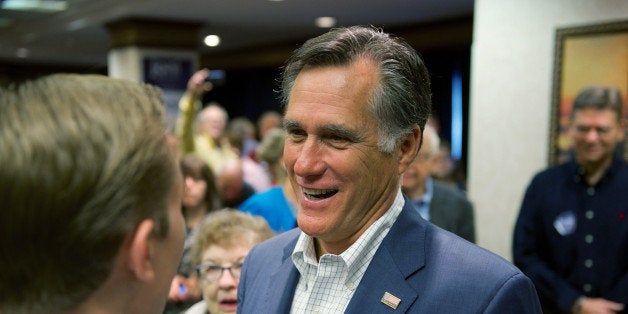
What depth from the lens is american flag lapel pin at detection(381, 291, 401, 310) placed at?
4.28ft

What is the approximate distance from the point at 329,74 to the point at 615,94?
1.91 meters

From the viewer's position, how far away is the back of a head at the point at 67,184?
73cm

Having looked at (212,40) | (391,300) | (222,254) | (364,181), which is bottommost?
(222,254)

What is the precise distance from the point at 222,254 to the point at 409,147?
3.16 ft

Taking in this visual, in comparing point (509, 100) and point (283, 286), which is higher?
point (509, 100)

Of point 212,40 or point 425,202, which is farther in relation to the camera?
point 212,40

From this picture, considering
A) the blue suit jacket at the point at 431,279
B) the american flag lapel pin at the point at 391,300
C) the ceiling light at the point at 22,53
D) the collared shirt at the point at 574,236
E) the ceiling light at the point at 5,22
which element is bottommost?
the collared shirt at the point at 574,236

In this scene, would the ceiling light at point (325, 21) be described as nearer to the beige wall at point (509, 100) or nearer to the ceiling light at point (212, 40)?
the ceiling light at point (212, 40)

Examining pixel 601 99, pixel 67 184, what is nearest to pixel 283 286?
pixel 67 184

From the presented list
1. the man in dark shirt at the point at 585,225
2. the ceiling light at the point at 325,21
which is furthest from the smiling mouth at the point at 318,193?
the ceiling light at the point at 325,21

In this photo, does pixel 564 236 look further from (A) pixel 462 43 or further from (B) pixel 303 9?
(A) pixel 462 43

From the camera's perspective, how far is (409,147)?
4.79ft

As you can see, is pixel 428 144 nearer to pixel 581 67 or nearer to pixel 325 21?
pixel 581 67

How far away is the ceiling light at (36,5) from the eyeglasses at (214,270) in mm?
8442
